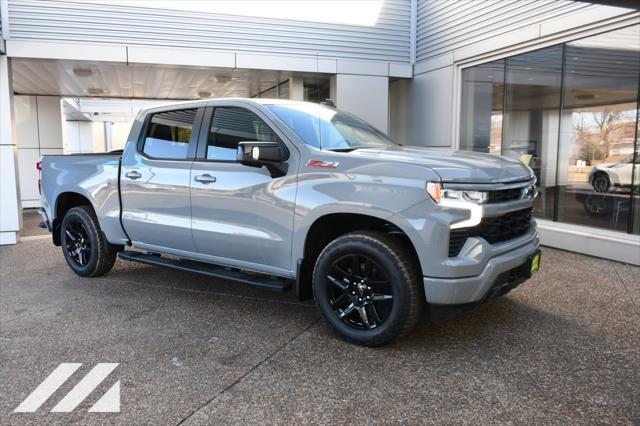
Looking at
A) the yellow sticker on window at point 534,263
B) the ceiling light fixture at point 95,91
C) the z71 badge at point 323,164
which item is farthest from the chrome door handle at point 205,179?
the ceiling light fixture at point 95,91

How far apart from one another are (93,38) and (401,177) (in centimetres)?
782

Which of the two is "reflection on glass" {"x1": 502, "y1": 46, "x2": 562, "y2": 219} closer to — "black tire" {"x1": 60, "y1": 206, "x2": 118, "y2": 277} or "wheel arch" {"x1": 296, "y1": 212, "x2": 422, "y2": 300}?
"wheel arch" {"x1": 296, "y1": 212, "x2": 422, "y2": 300}

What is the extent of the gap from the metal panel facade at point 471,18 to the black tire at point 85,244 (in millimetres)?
6835

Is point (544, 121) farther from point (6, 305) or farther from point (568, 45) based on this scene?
point (6, 305)

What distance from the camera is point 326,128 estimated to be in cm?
464

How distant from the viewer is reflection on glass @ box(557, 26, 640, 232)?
24.9 ft

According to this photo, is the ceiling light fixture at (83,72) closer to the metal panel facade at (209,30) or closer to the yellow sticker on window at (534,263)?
the metal panel facade at (209,30)

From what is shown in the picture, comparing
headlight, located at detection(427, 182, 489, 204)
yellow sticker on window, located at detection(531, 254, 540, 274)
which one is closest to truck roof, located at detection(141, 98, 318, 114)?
headlight, located at detection(427, 182, 489, 204)

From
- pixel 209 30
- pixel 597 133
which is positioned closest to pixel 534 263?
pixel 597 133

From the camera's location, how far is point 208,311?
4.92m

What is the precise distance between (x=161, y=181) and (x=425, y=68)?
296 inches

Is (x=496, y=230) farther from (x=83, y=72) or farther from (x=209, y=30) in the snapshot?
(x=83, y=72)

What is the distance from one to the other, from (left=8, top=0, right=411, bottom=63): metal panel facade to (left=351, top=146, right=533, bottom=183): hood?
6789mm

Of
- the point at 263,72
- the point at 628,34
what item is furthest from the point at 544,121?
the point at 263,72
